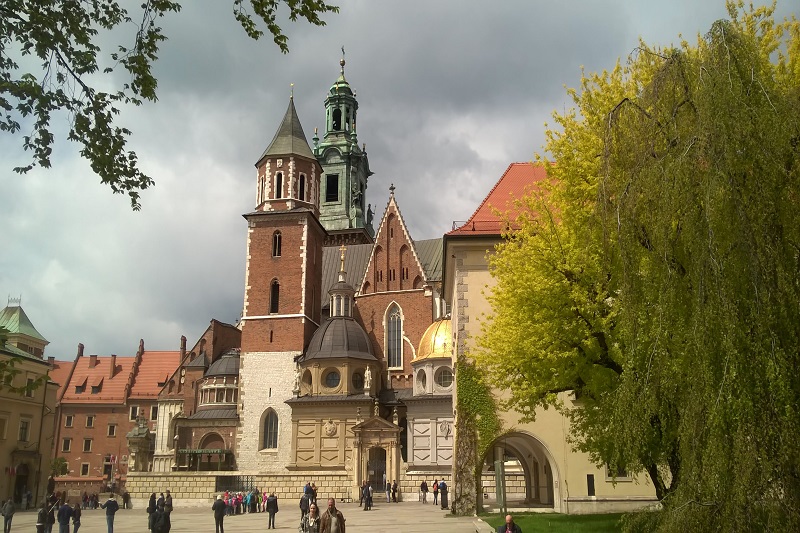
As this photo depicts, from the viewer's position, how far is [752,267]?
798 cm

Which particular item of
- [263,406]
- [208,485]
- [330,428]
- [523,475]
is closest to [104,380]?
[263,406]

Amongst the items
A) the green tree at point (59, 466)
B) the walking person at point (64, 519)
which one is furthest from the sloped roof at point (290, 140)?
the walking person at point (64, 519)

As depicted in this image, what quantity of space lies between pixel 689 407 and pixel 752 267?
66.6 inches

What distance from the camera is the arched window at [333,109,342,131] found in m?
73.9

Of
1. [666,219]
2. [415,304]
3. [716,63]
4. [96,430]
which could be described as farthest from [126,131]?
[96,430]

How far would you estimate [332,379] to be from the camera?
43.2 metres

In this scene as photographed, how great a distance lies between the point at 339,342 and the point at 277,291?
5810 millimetres

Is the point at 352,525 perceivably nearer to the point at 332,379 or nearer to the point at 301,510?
the point at 301,510

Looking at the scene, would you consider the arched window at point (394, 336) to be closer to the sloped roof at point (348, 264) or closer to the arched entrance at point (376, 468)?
the sloped roof at point (348, 264)

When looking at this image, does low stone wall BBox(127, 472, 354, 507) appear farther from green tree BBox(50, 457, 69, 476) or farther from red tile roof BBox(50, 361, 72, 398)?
red tile roof BBox(50, 361, 72, 398)

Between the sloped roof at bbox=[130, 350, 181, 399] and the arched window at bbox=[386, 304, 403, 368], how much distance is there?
83.9ft

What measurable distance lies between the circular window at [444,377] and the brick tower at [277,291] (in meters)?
9.49

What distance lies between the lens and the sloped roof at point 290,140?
49062 millimetres

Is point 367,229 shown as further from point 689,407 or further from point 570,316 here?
point 689,407
